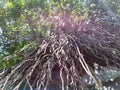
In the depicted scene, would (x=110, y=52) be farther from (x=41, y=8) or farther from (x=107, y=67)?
(x=41, y=8)

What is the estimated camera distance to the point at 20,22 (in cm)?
329

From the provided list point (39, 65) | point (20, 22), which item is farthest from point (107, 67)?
point (20, 22)

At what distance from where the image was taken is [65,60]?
2643 mm

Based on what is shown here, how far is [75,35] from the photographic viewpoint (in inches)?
117

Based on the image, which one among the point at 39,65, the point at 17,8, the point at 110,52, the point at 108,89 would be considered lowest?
the point at 108,89

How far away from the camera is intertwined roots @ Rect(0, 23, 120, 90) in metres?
2.56

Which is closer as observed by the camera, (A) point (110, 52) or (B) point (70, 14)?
(A) point (110, 52)

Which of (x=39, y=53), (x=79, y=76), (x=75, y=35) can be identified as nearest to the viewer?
(x=79, y=76)

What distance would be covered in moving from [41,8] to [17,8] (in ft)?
1.02

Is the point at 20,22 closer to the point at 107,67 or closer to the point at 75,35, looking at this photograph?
the point at 75,35

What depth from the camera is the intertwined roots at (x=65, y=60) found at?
8.39 feet

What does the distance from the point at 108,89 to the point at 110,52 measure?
0.42 meters

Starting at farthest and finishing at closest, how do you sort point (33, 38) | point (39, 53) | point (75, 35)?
point (33, 38)
point (75, 35)
point (39, 53)

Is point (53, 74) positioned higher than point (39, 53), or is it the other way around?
point (39, 53)
